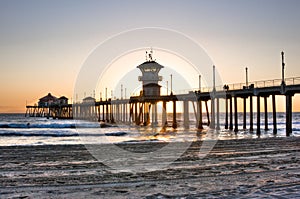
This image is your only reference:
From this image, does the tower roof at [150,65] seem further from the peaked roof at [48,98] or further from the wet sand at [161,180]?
the peaked roof at [48,98]

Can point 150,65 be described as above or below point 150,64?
below

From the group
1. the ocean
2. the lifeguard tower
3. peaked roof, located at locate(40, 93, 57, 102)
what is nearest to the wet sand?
the ocean

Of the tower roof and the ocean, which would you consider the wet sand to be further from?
the tower roof

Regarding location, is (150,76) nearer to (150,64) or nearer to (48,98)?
(150,64)

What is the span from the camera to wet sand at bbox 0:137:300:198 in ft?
26.4

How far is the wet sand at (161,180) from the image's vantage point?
26.4 feet

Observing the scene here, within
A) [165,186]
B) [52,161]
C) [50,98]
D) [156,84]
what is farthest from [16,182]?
[50,98]

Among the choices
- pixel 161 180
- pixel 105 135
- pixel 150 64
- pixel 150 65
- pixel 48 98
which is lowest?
pixel 105 135

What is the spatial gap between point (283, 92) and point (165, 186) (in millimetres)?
23159

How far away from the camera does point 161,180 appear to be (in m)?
9.66

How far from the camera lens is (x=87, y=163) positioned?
524 inches

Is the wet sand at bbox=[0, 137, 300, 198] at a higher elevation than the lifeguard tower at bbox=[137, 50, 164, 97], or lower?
lower

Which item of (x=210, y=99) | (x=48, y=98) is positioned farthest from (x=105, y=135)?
(x=48, y=98)

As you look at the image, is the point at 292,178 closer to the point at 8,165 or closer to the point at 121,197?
the point at 121,197
